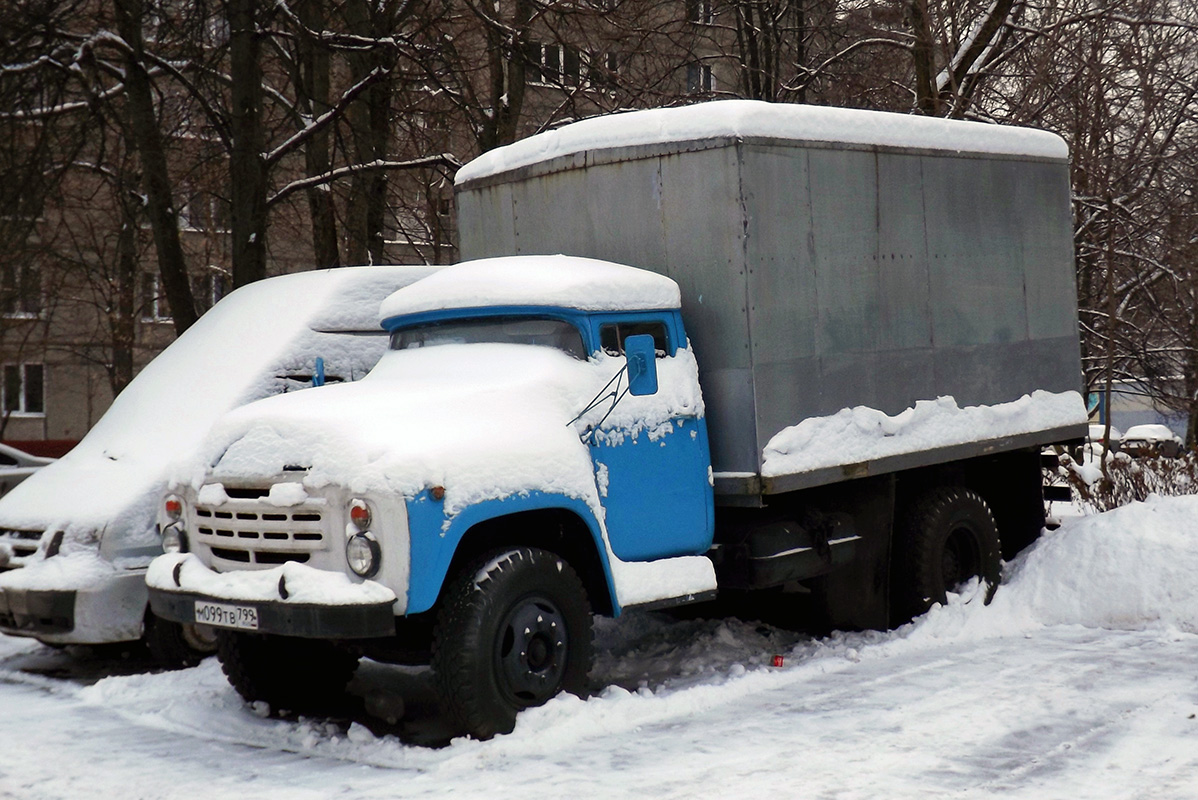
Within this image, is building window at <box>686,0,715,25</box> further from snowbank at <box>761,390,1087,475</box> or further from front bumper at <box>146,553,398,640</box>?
front bumper at <box>146,553,398,640</box>

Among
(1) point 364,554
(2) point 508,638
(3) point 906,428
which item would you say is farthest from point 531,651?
(3) point 906,428

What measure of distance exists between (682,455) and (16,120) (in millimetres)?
9471

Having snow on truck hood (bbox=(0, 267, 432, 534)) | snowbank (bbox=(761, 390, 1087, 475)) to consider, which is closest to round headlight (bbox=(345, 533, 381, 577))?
snowbank (bbox=(761, 390, 1087, 475))

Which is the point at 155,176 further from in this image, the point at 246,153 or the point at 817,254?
the point at 817,254

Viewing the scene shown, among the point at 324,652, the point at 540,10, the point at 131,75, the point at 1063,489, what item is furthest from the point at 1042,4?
the point at 324,652

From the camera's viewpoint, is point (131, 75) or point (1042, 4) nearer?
point (131, 75)

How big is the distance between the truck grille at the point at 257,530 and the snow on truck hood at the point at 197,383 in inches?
67.9

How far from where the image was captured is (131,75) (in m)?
14.2

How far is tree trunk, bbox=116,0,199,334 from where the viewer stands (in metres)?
14.2

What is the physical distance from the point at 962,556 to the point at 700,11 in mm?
12195

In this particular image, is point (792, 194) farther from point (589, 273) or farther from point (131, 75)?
point (131, 75)

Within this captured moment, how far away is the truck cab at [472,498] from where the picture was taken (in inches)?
239

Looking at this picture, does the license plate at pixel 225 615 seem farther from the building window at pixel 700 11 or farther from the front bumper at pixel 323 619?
the building window at pixel 700 11

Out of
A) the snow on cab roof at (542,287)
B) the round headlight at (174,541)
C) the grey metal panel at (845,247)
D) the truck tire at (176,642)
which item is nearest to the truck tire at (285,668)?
the round headlight at (174,541)
